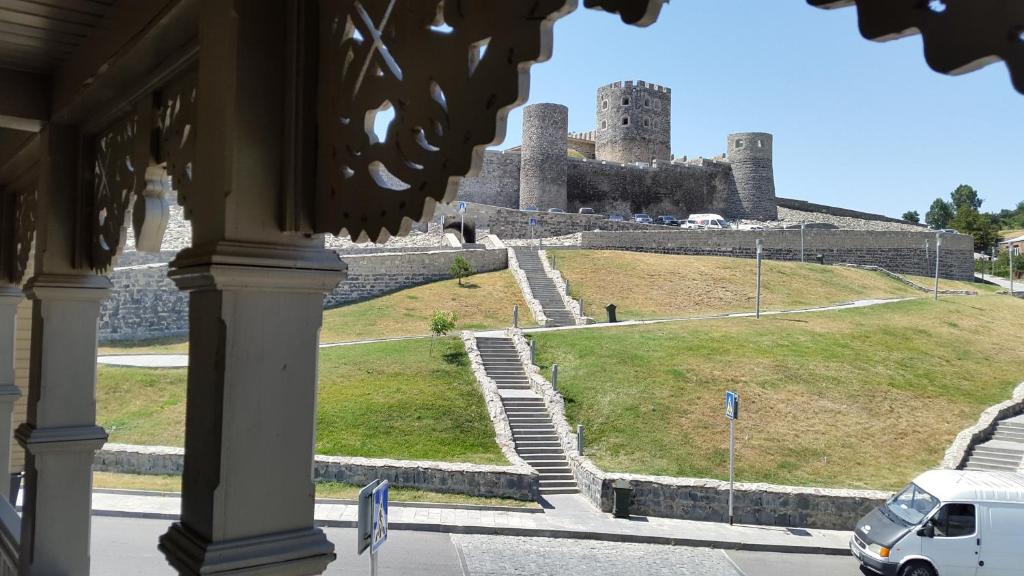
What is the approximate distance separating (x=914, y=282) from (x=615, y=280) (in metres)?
19.6

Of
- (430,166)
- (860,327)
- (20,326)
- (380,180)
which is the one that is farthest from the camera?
(860,327)

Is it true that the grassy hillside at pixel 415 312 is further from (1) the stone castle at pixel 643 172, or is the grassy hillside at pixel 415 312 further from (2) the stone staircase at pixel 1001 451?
(1) the stone castle at pixel 643 172

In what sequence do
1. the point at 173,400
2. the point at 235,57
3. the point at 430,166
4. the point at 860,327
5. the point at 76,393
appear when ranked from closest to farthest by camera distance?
the point at 430,166
the point at 235,57
the point at 76,393
the point at 173,400
the point at 860,327

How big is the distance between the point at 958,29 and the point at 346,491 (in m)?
13.3

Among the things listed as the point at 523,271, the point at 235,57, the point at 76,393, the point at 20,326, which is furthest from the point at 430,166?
the point at 523,271

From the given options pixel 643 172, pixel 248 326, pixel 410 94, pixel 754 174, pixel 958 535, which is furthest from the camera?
pixel 754 174

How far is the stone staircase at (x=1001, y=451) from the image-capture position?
49.8 ft

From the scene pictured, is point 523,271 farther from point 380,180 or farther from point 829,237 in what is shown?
point 380,180

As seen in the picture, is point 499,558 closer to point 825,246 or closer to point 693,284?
point 693,284

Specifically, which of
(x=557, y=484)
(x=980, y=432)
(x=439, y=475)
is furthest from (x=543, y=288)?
(x=439, y=475)

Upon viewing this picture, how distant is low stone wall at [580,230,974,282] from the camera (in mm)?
38769

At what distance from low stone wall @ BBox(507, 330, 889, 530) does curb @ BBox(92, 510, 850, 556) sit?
3.53 feet

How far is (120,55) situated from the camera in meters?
3.13

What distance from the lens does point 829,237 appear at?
43.0 metres
